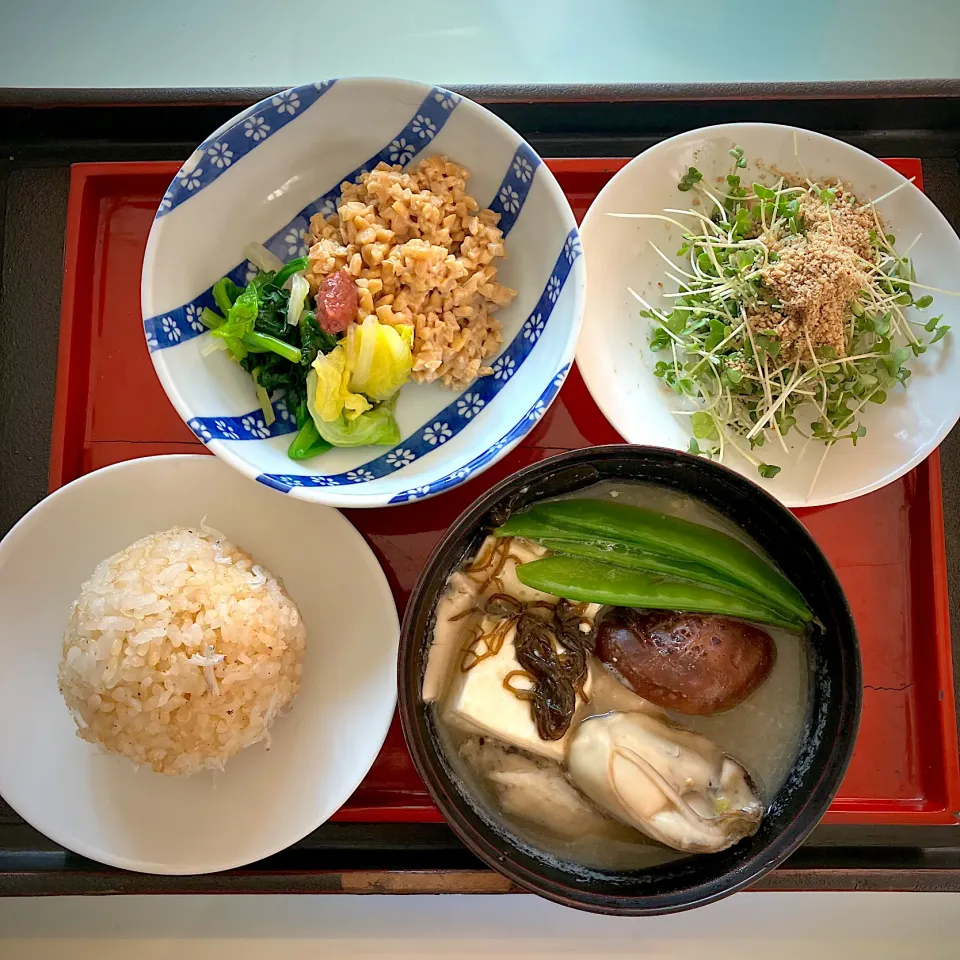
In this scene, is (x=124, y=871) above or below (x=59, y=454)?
below

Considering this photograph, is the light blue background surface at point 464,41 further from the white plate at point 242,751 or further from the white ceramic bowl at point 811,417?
the white plate at point 242,751

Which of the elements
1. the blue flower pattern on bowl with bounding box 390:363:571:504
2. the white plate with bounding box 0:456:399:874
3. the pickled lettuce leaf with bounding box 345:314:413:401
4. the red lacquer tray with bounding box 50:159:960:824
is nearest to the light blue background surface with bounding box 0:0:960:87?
the red lacquer tray with bounding box 50:159:960:824

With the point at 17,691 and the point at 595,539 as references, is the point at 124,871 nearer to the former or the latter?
the point at 17,691

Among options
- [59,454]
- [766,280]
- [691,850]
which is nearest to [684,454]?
[766,280]

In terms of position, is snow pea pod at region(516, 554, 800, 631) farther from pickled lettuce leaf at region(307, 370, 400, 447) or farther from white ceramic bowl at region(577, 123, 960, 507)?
pickled lettuce leaf at region(307, 370, 400, 447)

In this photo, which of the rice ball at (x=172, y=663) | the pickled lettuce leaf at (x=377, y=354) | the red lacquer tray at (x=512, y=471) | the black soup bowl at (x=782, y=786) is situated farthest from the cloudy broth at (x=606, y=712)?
the pickled lettuce leaf at (x=377, y=354)

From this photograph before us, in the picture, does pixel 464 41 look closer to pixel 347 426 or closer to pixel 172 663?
pixel 347 426
